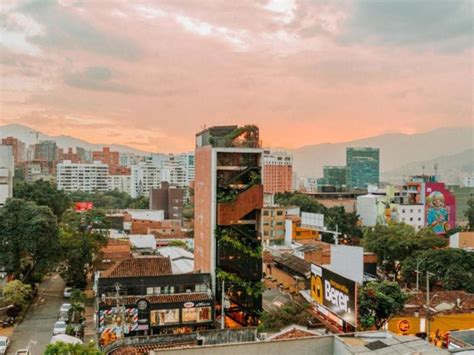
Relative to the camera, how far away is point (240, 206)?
Result: 22484 mm

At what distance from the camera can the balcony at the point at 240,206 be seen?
2228cm

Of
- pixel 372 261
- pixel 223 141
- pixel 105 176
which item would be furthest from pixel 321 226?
pixel 105 176

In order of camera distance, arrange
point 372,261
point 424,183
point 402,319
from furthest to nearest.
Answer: point 424,183
point 372,261
point 402,319

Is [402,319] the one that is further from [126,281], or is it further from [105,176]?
[105,176]

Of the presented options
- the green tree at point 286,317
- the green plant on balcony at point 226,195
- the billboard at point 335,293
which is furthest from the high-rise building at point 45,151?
the billboard at point 335,293

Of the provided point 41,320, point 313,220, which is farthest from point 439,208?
point 41,320

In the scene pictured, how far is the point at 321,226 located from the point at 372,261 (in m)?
9.65

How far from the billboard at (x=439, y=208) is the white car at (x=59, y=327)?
42.0 meters

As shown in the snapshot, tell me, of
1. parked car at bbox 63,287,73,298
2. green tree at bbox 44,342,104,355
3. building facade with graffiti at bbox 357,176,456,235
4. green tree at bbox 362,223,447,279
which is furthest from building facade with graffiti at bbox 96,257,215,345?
building facade with graffiti at bbox 357,176,456,235

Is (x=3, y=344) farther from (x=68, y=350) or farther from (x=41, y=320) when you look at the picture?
(x=68, y=350)

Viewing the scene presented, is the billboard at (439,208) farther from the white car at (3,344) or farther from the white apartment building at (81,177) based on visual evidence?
the white apartment building at (81,177)

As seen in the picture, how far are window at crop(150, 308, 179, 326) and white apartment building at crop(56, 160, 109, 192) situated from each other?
87.0m

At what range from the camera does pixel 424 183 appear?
55688mm

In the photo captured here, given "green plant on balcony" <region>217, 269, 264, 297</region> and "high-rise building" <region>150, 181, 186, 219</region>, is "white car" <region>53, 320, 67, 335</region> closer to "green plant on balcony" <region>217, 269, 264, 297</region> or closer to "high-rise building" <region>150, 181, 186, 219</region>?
"green plant on balcony" <region>217, 269, 264, 297</region>
